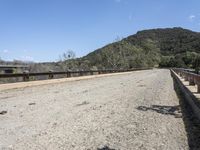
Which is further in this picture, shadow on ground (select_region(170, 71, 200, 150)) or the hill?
the hill

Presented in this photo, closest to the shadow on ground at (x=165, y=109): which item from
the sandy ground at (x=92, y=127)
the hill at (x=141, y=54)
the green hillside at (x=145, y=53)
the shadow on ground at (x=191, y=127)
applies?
the sandy ground at (x=92, y=127)

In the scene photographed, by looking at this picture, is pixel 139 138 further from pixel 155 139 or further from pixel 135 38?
pixel 135 38

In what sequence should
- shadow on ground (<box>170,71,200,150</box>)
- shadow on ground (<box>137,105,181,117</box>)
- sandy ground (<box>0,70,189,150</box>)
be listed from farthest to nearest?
shadow on ground (<box>137,105,181,117</box>), shadow on ground (<box>170,71,200,150</box>), sandy ground (<box>0,70,189,150</box>)

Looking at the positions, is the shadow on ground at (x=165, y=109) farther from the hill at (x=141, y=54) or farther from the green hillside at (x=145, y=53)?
the green hillside at (x=145, y=53)

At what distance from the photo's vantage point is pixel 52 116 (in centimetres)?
860

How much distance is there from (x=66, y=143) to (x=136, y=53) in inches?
5059

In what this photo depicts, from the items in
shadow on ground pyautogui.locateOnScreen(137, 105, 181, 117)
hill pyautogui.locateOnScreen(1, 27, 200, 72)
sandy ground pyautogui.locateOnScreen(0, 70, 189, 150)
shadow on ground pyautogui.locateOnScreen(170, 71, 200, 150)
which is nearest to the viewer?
sandy ground pyautogui.locateOnScreen(0, 70, 189, 150)

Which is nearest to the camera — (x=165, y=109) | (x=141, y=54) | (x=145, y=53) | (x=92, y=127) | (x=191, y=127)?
(x=92, y=127)

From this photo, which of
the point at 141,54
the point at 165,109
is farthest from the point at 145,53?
the point at 165,109

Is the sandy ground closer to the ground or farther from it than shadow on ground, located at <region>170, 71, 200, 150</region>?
farther from it

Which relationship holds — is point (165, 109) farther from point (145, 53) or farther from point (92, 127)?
point (145, 53)

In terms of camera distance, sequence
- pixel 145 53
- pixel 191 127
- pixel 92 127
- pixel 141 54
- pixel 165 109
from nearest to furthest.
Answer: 1. pixel 92 127
2. pixel 191 127
3. pixel 165 109
4. pixel 141 54
5. pixel 145 53

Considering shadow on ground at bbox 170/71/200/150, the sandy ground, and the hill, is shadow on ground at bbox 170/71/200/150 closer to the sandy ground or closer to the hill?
the sandy ground

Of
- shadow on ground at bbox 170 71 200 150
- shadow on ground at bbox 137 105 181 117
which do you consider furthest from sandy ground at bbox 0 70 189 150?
shadow on ground at bbox 170 71 200 150
